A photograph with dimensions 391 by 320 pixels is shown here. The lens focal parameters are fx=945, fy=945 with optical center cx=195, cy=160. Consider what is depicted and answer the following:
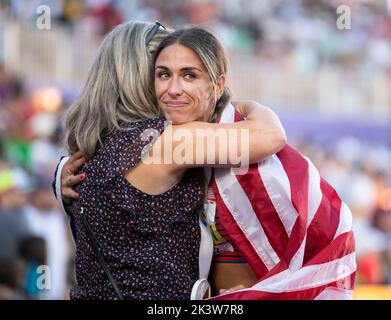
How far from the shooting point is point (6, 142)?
9.59m

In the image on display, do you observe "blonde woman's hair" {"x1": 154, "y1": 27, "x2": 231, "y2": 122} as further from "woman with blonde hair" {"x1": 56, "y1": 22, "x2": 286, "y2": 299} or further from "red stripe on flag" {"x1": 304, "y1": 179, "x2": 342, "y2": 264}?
"red stripe on flag" {"x1": 304, "y1": 179, "x2": 342, "y2": 264}

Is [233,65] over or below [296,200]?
over

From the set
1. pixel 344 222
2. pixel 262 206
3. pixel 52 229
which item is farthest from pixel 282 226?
pixel 52 229

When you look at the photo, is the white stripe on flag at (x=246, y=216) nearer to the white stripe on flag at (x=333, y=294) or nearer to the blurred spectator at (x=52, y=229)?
the white stripe on flag at (x=333, y=294)

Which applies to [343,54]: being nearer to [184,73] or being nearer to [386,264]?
[386,264]

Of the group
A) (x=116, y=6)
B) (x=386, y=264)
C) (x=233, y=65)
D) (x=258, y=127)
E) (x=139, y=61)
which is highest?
(x=116, y=6)

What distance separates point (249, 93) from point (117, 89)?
952 cm

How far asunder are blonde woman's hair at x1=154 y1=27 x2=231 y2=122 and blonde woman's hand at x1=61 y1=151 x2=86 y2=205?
435mm

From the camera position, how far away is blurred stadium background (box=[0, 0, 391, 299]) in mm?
7820

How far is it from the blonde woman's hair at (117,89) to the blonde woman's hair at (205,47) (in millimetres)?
73

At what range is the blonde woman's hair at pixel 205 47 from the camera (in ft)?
10.1

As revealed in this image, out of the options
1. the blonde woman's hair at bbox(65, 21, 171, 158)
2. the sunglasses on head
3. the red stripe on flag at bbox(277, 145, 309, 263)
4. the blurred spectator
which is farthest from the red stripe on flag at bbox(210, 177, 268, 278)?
the blurred spectator

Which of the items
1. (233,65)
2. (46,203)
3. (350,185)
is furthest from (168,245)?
(233,65)

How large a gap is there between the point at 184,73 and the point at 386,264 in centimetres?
663
